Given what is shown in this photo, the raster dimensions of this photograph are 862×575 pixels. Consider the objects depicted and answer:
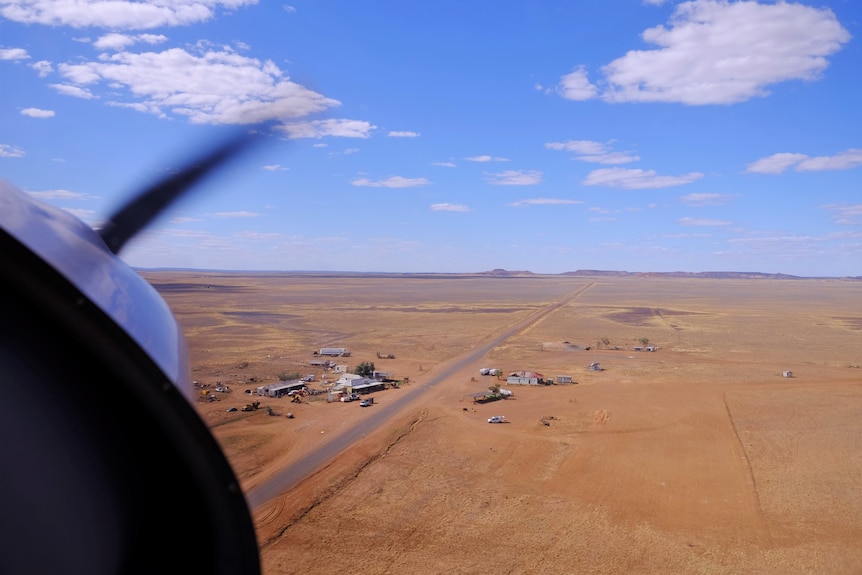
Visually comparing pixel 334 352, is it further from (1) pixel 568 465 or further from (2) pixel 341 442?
(1) pixel 568 465

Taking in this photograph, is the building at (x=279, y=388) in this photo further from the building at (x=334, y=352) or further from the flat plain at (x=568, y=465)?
the building at (x=334, y=352)

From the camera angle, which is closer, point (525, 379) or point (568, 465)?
point (568, 465)

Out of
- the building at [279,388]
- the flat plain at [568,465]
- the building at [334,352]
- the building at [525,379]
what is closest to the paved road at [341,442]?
the flat plain at [568,465]

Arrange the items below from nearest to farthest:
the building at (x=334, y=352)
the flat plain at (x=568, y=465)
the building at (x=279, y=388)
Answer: the flat plain at (x=568, y=465) → the building at (x=279, y=388) → the building at (x=334, y=352)

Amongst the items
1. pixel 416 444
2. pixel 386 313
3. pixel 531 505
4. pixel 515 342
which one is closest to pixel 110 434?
pixel 531 505

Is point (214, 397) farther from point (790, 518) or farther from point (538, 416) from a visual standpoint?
point (790, 518)

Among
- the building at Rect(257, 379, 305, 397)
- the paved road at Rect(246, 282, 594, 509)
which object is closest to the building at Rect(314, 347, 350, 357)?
the paved road at Rect(246, 282, 594, 509)

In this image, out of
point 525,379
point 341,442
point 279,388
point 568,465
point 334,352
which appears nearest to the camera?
point 568,465

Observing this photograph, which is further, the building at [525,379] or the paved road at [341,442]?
the building at [525,379]

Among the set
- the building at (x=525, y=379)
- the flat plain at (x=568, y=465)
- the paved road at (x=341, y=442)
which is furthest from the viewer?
the building at (x=525, y=379)

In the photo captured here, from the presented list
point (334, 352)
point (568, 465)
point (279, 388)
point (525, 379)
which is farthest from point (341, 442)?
point (334, 352)

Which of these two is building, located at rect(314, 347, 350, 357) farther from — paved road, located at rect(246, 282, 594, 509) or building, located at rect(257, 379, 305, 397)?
building, located at rect(257, 379, 305, 397)
